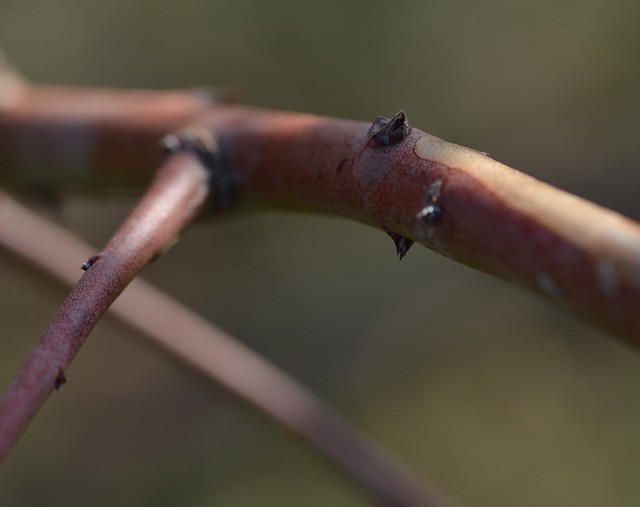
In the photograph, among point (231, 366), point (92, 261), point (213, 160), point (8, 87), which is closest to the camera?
point (92, 261)

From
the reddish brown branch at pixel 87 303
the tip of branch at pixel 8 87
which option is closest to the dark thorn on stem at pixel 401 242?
the reddish brown branch at pixel 87 303

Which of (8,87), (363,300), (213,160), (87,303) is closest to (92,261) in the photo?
(87,303)

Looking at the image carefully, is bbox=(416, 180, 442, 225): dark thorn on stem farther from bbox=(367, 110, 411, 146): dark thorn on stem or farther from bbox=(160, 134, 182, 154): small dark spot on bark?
bbox=(160, 134, 182, 154): small dark spot on bark

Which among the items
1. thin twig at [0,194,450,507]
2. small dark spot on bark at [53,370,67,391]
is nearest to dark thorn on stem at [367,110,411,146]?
small dark spot on bark at [53,370,67,391]

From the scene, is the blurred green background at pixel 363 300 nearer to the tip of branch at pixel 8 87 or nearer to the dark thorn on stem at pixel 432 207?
the tip of branch at pixel 8 87

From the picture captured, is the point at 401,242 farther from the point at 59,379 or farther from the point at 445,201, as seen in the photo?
the point at 59,379
